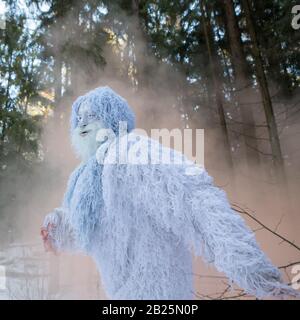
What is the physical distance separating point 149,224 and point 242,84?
1.90 metres

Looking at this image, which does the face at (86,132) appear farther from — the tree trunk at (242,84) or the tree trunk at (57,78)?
the tree trunk at (242,84)

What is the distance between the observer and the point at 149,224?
0.79 m

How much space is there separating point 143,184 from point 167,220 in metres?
0.09

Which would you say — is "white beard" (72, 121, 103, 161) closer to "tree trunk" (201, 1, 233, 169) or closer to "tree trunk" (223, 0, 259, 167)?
"tree trunk" (201, 1, 233, 169)

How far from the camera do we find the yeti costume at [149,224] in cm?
62

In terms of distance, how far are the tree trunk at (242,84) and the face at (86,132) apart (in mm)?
1727

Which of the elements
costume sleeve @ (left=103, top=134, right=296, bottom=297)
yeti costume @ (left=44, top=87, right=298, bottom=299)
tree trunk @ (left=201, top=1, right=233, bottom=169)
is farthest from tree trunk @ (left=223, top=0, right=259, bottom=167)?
costume sleeve @ (left=103, top=134, right=296, bottom=297)

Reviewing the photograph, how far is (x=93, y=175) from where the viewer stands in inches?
33.4

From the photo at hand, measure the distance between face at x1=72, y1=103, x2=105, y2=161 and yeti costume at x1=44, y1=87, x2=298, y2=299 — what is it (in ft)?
0.06

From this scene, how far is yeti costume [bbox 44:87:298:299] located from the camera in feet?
2.03

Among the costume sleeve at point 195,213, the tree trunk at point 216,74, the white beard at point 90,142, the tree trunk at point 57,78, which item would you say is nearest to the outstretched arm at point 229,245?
the costume sleeve at point 195,213

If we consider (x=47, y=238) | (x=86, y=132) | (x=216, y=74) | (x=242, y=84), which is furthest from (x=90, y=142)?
(x=216, y=74)
